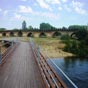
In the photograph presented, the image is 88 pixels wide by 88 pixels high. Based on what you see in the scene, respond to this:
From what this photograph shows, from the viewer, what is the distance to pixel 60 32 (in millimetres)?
111750

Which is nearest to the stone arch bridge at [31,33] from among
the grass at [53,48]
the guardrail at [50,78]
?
the grass at [53,48]

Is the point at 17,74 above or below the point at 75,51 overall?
above

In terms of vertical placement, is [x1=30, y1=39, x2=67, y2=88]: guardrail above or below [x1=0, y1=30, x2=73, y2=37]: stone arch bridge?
above

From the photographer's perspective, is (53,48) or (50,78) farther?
(53,48)

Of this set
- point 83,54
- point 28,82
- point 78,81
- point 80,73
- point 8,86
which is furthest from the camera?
point 83,54

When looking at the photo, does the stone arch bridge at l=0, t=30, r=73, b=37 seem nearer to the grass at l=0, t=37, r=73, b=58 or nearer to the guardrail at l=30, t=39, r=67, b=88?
the grass at l=0, t=37, r=73, b=58

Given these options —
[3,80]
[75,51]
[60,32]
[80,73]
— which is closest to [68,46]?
[75,51]

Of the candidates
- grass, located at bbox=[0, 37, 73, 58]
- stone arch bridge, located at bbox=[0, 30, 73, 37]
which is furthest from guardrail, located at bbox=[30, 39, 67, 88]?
stone arch bridge, located at bbox=[0, 30, 73, 37]

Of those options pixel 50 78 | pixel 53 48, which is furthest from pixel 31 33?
pixel 50 78

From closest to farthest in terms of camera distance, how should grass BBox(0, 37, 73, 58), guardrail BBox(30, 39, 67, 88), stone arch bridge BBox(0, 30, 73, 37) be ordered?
1. guardrail BBox(30, 39, 67, 88)
2. grass BBox(0, 37, 73, 58)
3. stone arch bridge BBox(0, 30, 73, 37)

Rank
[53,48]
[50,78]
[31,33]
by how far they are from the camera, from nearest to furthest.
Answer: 1. [50,78]
2. [53,48]
3. [31,33]

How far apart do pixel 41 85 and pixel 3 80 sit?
8.16 ft

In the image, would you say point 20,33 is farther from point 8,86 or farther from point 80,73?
point 8,86

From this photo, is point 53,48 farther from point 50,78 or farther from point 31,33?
point 31,33
